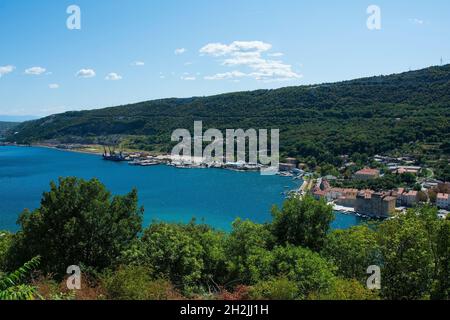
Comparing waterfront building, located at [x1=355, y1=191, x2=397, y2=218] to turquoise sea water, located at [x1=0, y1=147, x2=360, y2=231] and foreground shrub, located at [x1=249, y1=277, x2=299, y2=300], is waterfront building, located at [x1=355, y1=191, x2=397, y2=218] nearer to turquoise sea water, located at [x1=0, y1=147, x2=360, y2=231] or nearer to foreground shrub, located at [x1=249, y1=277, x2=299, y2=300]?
turquoise sea water, located at [x1=0, y1=147, x2=360, y2=231]

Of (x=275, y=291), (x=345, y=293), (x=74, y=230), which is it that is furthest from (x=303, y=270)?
(x=74, y=230)

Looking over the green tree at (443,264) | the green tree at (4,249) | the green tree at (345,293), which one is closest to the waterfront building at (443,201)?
the green tree at (443,264)

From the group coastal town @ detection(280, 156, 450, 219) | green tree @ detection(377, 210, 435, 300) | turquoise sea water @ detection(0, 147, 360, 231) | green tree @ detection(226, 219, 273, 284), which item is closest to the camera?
green tree @ detection(377, 210, 435, 300)

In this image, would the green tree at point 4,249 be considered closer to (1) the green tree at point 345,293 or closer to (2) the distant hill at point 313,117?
(1) the green tree at point 345,293

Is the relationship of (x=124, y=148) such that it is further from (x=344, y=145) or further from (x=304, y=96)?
(x=344, y=145)

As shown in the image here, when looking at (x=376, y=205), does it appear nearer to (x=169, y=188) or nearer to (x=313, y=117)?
(x=169, y=188)

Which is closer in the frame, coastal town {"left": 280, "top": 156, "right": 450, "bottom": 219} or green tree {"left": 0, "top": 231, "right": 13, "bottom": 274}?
green tree {"left": 0, "top": 231, "right": 13, "bottom": 274}

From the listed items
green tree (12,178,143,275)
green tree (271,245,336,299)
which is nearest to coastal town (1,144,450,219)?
green tree (12,178,143,275)
